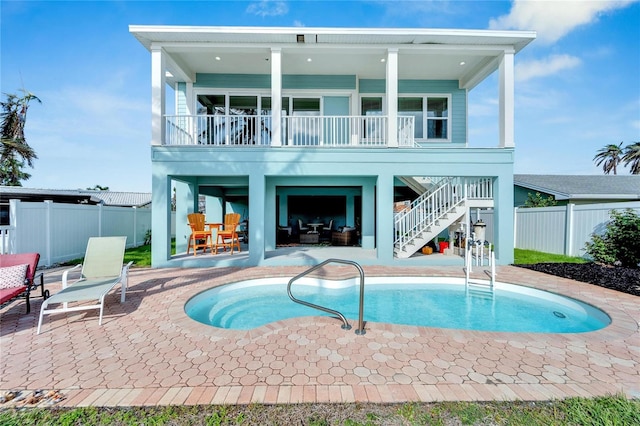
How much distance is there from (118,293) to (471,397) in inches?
242

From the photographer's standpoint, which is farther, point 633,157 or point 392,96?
point 633,157

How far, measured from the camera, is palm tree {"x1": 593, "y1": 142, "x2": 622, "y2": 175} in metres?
29.8

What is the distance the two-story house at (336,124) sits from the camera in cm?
788

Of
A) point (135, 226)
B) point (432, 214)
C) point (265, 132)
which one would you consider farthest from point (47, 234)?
point (432, 214)

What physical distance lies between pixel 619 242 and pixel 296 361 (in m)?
9.56

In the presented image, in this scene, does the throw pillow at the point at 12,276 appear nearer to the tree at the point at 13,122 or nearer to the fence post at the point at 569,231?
the fence post at the point at 569,231

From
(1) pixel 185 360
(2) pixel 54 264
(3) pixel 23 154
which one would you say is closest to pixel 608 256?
(1) pixel 185 360

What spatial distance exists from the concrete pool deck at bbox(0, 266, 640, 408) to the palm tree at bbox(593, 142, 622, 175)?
3830cm

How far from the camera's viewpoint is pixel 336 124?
8648 millimetres

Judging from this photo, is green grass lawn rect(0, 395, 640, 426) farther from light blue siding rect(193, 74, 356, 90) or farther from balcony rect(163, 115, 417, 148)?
light blue siding rect(193, 74, 356, 90)

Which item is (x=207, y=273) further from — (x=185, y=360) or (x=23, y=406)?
(x=23, y=406)

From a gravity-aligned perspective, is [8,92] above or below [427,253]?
above

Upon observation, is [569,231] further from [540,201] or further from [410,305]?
[410,305]

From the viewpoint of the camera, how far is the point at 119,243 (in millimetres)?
5215
